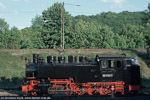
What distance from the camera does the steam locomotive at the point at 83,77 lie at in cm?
2158

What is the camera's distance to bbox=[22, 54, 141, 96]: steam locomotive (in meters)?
21.6

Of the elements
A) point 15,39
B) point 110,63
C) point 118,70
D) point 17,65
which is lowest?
point 17,65

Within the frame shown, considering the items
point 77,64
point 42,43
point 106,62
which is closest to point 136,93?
point 106,62

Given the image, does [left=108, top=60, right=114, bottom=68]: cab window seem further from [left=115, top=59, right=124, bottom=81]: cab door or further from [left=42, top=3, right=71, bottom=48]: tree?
[left=42, top=3, right=71, bottom=48]: tree

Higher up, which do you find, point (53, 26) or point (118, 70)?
point (53, 26)

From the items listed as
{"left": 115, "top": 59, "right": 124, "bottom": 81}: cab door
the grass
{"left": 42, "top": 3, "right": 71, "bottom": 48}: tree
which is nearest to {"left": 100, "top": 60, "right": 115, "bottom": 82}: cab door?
→ {"left": 115, "top": 59, "right": 124, "bottom": 81}: cab door

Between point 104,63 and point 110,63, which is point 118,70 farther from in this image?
point 104,63

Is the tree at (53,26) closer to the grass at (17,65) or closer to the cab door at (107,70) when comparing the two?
the grass at (17,65)

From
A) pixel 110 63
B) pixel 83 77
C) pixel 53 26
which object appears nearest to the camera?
pixel 83 77

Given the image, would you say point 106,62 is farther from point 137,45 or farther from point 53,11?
point 137,45

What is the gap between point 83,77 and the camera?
2172 cm

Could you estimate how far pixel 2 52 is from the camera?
3919 centimetres

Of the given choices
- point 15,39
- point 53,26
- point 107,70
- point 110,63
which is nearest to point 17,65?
point 107,70

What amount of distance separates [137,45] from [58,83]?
178 feet
